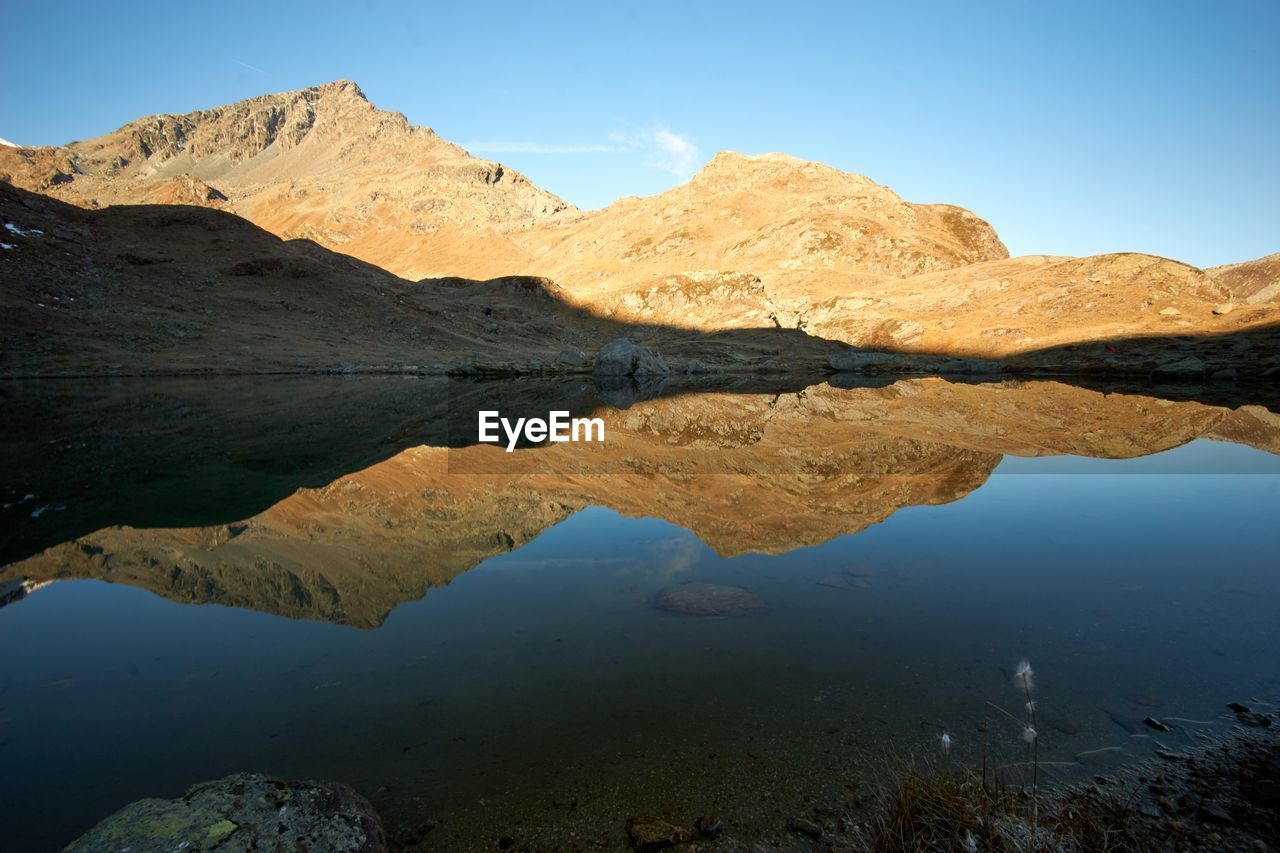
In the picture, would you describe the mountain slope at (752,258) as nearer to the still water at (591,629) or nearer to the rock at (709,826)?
the still water at (591,629)

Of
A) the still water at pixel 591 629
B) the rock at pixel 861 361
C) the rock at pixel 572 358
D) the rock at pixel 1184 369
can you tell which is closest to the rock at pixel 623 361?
the rock at pixel 572 358

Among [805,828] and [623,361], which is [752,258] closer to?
[623,361]

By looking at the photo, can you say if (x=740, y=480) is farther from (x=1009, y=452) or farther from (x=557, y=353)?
(x=557, y=353)

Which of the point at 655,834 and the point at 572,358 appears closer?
the point at 655,834

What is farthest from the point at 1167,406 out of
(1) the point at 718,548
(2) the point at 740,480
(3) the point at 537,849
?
(3) the point at 537,849

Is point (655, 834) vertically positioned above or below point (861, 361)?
below

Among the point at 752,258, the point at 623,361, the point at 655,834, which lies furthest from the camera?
the point at 752,258

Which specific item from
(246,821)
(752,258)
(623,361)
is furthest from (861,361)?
(752,258)

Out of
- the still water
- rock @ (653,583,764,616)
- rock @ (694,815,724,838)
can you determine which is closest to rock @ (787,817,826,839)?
the still water
